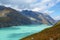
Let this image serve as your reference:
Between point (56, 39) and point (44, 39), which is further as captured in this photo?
point (44, 39)

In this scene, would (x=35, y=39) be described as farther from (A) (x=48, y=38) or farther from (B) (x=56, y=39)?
(B) (x=56, y=39)

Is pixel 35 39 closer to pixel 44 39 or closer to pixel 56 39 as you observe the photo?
pixel 44 39

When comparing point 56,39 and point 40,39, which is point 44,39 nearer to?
point 40,39

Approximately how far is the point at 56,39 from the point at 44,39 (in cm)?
542

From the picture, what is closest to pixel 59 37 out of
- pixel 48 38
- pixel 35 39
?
pixel 48 38

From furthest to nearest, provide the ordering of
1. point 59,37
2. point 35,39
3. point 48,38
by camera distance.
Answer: point 35,39 < point 48,38 < point 59,37

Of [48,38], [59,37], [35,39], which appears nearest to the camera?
[59,37]

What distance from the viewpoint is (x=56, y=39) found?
47.9 m

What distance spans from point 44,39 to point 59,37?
6198 mm

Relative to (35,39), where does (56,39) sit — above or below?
below

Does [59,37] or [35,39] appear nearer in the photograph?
[59,37]

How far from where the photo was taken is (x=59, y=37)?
47.7 meters

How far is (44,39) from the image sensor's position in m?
52.4

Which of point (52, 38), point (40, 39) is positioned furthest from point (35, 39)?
point (52, 38)
